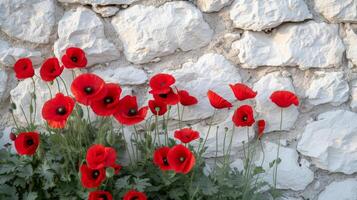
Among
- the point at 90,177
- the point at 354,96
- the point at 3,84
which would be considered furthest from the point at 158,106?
the point at 354,96

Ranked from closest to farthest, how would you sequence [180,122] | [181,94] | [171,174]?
[171,174], [181,94], [180,122]

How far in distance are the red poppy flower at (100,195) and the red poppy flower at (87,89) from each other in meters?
0.27

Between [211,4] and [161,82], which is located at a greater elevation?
[211,4]

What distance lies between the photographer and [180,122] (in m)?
1.88

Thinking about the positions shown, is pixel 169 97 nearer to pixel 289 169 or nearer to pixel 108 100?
pixel 108 100

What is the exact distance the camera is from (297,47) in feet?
5.87

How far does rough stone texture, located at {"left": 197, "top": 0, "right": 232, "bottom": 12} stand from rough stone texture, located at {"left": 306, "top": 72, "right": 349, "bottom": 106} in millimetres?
425

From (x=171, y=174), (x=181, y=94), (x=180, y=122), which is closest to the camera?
(x=171, y=174)

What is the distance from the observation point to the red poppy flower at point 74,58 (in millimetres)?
1631

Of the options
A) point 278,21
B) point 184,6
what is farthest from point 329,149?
point 184,6

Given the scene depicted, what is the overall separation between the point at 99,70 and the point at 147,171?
420mm

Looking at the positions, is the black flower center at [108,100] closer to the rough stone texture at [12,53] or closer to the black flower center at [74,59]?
the black flower center at [74,59]

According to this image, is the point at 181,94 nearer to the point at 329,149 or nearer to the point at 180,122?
the point at 180,122

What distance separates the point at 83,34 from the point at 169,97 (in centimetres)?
41
